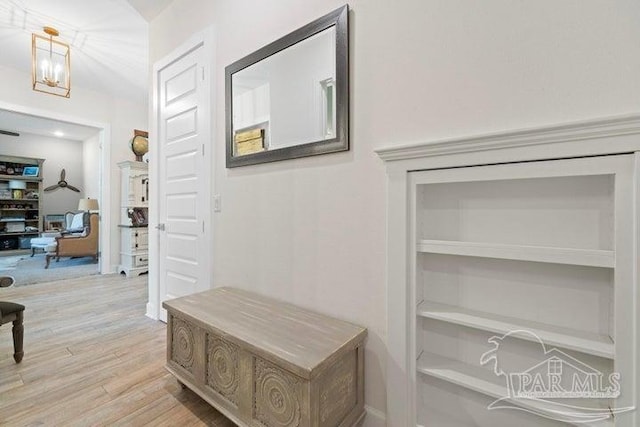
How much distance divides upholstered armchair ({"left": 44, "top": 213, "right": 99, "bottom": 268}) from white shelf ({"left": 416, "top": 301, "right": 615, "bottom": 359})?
6.42 metres

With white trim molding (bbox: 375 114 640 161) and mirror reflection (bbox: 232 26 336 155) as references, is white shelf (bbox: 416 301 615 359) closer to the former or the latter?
white trim molding (bbox: 375 114 640 161)

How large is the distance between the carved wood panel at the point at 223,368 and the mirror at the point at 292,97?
3.52 ft

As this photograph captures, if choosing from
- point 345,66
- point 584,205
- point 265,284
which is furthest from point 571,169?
point 265,284

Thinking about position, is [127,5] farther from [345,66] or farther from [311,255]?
[311,255]

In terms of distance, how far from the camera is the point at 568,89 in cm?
92

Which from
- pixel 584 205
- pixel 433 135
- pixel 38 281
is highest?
pixel 433 135

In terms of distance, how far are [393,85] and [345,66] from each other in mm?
282

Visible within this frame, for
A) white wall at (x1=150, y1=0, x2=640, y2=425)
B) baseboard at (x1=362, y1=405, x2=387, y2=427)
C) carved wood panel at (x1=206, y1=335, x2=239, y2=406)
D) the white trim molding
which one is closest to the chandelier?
white wall at (x1=150, y1=0, x2=640, y2=425)

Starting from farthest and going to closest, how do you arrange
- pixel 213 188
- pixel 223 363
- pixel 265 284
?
pixel 213 188, pixel 265 284, pixel 223 363

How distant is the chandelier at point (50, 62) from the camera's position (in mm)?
2659

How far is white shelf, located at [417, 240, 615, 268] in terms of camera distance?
856 mm

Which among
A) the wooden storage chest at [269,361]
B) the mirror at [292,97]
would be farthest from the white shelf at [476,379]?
the mirror at [292,97]

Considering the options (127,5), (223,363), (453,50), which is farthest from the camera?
(127,5)

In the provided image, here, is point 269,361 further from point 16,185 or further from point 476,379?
point 16,185
